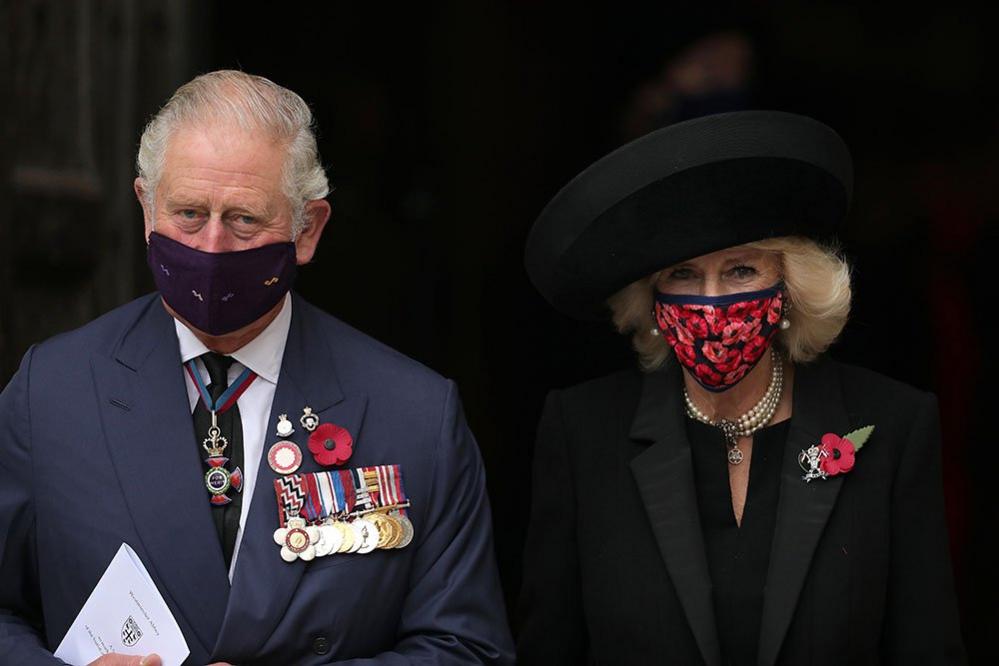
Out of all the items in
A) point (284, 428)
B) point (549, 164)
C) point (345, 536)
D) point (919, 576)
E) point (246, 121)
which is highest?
point (549, 164)

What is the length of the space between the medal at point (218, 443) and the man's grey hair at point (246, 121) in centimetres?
34

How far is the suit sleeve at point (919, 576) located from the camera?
345 cm

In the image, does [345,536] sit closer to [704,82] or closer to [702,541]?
[702,541]

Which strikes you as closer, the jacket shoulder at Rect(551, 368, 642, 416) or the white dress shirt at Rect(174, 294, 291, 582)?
the white dress shirt at Rect(174, 294, 291, 582)

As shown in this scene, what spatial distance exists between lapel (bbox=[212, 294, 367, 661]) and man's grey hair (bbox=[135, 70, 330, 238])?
0.94 ft

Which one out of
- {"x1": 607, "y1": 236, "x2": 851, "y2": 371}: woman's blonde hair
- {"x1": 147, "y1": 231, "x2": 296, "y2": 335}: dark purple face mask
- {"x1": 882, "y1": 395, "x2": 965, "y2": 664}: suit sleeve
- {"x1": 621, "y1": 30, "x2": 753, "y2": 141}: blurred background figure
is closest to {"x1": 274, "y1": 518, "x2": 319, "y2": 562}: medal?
{"x1": 147, "y1": 231, "x2": 296, "y2": 335}: dark purple face mask

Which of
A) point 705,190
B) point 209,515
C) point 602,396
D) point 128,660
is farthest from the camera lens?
point 602,396

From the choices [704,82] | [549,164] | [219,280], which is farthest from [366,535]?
[549,164]

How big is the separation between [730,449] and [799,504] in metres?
0.23

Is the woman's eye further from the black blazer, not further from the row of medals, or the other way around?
the row of medals

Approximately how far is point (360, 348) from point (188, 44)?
2.06 metres

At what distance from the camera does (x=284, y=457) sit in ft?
10.4

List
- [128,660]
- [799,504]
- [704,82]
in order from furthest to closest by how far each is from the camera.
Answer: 1. [704,82]
2. [799,504]
3. [128,660]

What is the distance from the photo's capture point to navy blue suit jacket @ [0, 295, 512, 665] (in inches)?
121
